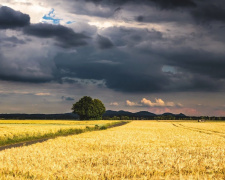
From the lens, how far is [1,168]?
38.4 ft

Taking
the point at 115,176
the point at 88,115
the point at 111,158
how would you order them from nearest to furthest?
the point at 115,176, the point at 111,158, the point at 88,115

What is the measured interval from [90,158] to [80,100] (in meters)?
127

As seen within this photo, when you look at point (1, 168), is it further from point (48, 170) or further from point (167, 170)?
point (167, 170)

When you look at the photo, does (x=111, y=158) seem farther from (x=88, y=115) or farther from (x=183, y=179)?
(x=88, y=115)

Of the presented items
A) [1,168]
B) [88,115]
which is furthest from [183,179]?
[88,115]

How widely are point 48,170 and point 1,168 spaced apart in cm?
213

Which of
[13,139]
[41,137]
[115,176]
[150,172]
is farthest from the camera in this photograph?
[41,137]

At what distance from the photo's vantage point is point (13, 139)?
101 feet

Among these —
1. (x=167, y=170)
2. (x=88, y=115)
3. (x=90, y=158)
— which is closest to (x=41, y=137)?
(x=90, y=158)

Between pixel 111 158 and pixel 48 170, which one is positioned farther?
pixel 111 158

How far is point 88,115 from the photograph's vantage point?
444ft

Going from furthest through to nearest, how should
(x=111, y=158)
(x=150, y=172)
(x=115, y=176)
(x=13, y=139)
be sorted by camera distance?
(x=13, y=139) → (x=111, y=158) → (x=150, y=172) → (x=115, y=176)

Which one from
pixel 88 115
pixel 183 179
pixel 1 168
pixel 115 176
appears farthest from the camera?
pixel 88 115

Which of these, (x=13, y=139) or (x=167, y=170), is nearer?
(x=167, y=170)
